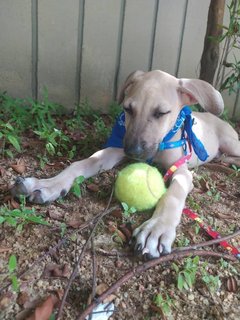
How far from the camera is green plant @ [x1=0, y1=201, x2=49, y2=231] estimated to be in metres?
2.10

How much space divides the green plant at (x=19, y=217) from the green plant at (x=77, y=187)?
33 centimetres

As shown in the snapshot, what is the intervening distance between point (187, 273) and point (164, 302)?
0.22 metres

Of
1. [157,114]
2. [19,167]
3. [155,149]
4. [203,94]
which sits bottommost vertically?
[19,167]

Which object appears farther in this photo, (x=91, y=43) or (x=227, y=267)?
(x=91, y=43)

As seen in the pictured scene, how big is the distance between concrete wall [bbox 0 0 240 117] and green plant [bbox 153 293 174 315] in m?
2.85

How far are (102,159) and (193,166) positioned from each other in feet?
2.68

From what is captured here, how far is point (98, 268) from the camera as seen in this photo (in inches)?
79.8

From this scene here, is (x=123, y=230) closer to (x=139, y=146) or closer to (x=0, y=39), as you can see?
(x=139, y=146)

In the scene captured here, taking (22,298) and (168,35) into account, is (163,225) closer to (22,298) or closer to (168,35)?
(22,298)

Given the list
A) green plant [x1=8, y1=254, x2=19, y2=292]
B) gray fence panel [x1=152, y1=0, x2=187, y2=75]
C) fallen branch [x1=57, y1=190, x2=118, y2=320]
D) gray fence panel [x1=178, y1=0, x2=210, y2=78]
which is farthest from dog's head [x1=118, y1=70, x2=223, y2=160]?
gray fence panel [x1=178, y1=0, x2=210, y2=78]

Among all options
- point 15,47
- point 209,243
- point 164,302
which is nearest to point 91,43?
point 15,47

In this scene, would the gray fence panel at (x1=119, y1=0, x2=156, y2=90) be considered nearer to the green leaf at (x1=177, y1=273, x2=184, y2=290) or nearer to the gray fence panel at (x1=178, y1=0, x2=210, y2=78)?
the gray fence panel at (x1=178, y1=0, x2=210, y2=78)

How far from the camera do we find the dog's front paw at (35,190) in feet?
7.75

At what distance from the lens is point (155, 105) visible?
8.90 ft
